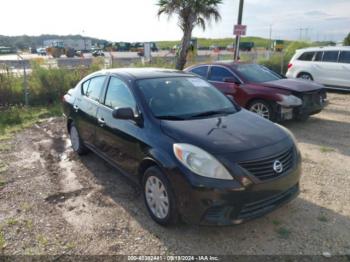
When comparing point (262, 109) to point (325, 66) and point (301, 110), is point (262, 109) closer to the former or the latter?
point (301, 110)

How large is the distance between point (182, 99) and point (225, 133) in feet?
3.10

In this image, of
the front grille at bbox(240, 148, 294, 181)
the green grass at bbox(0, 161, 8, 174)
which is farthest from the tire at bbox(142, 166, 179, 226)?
the green grass at bbox(0, 161, 8, 174)

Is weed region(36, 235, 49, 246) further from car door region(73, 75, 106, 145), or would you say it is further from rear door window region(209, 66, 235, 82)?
rear door window region(209, 66, 235, 82)

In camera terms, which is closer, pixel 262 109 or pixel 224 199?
pixel 224 199

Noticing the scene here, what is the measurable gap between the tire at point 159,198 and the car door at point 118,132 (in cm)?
30

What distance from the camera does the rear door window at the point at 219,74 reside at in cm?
766

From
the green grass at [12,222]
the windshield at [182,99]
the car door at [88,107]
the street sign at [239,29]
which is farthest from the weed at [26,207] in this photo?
the street sign at [239,29]

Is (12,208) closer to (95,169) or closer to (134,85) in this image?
(95,169)

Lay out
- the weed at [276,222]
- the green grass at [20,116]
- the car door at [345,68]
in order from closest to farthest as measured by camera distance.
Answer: the weed at [276,222] → the green grass at [20,116] → the car door at [345,68]

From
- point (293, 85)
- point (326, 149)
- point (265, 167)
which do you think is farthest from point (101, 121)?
point (293, 85)

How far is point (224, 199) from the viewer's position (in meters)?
2.84

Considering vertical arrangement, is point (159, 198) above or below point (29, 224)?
above

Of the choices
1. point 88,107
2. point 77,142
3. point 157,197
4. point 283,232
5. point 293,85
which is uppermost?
point 293,85

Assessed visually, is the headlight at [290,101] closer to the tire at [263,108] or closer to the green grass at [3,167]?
the tire at [263,108]
